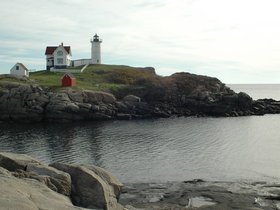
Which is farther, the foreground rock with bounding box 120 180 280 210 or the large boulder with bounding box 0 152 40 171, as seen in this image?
the foreground rock with bounding box 120 180 280 210

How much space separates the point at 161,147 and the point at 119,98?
4715cm

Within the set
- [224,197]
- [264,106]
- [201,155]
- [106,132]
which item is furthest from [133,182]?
[264,106]

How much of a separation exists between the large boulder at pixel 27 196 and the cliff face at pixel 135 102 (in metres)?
69.6

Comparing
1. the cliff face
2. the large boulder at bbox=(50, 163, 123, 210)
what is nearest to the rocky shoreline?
the large boulder at bbox=(50, 163, 123, 210)

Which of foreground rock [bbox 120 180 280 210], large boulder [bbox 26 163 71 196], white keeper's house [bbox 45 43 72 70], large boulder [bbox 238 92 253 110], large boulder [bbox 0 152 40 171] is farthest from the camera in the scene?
white keeper's house [bbox 45 43 72 70]

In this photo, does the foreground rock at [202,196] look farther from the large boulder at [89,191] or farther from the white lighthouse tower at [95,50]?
the white lighthouse tower at [95,50]

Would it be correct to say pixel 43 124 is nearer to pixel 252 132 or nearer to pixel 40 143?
pixel 40 143

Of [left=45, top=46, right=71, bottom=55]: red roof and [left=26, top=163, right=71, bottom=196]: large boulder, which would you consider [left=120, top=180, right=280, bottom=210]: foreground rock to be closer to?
[left=26, top=163, right=71, bottom=196]: large boulder

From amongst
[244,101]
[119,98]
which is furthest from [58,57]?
[244,101]

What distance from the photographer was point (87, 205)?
20.7 meters

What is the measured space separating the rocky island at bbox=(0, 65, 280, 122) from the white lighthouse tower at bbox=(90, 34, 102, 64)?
47.7ft

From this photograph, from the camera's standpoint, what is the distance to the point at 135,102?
99.4 meters

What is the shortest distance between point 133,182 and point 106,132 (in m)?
34.8

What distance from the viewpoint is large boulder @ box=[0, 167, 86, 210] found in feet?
46.5
